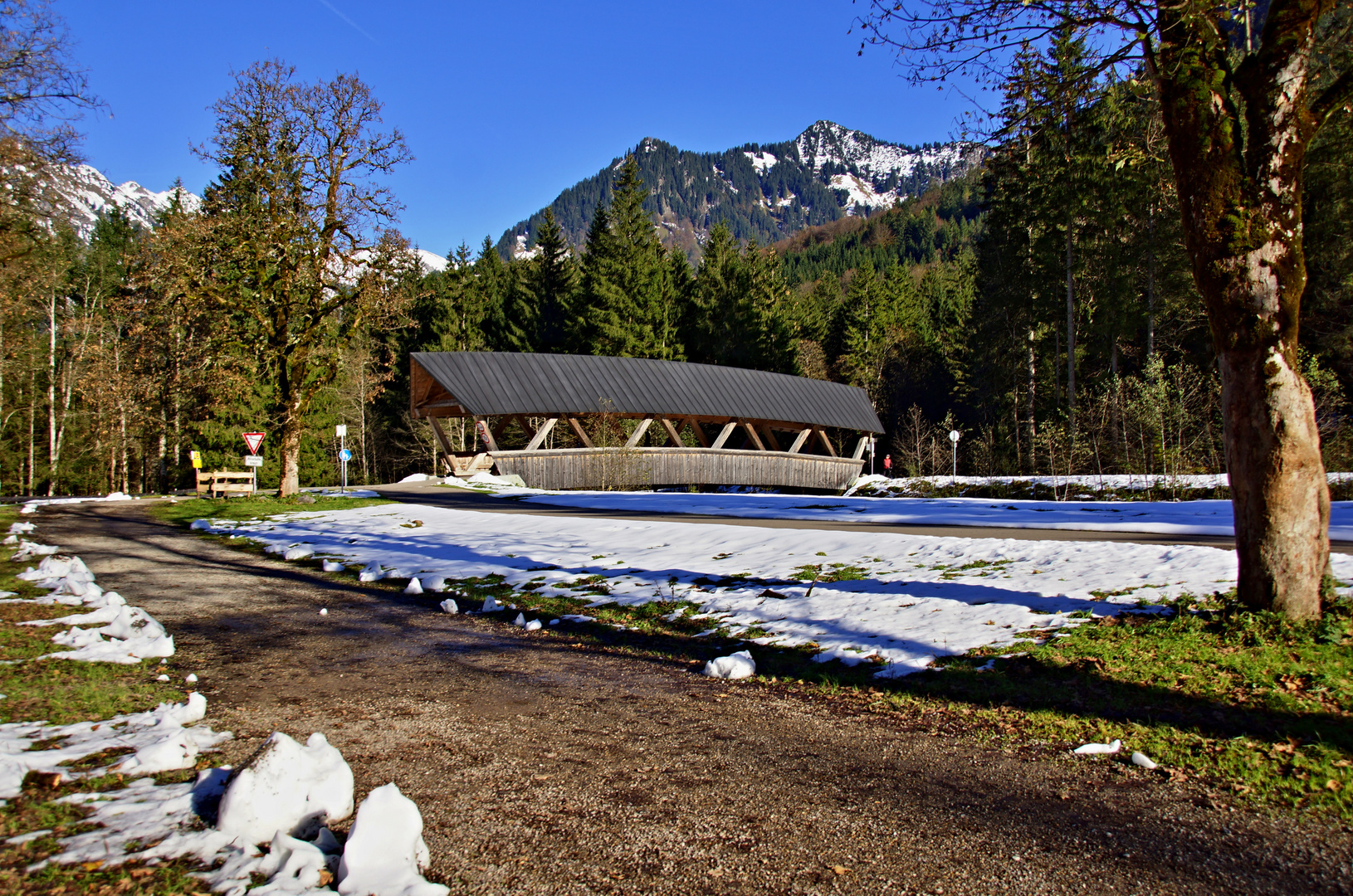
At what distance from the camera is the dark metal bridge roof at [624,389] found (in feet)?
87.1

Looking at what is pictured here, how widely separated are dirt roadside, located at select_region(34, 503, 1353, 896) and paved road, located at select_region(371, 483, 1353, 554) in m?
5.82

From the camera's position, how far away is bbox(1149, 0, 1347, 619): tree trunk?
4852mm

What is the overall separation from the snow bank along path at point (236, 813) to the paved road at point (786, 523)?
8281 millimetres

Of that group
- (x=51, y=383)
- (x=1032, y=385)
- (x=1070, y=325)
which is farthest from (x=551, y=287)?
(x=1070, y=325)

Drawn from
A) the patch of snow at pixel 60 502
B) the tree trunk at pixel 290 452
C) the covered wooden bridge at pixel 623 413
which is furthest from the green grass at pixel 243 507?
the covered wooden bridge at pixel 623 413

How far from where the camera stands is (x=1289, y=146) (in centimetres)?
504

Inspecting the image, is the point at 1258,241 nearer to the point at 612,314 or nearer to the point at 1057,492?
the point at 1057,492

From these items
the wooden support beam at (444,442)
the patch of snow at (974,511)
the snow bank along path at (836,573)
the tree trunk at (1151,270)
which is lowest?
the snow bank along path at (836,573)

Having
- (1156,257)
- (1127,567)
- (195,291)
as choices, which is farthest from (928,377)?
(1127,567)

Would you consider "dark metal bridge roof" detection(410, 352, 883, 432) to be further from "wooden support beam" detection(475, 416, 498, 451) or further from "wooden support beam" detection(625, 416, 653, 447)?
"wooden support beam" detection(475, 416, 498, 451)

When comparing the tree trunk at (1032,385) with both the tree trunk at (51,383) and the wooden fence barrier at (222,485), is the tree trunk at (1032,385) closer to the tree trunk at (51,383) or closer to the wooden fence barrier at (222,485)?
the wooden fence barrier at (222,485)

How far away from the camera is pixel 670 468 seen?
95.1 feet

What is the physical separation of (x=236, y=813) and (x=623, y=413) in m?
25.5

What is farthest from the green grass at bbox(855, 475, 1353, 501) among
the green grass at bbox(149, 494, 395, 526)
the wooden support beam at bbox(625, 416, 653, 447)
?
the green grass at bbox(149, 494, 395, 526)
